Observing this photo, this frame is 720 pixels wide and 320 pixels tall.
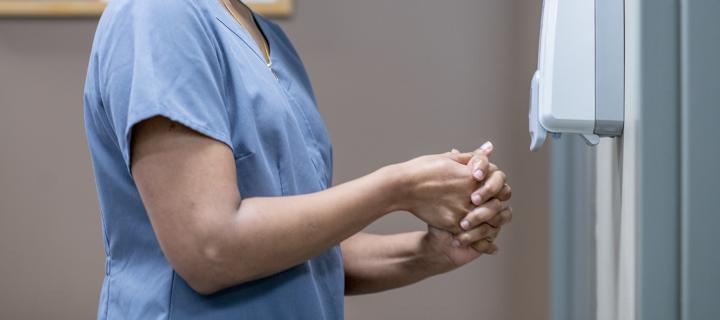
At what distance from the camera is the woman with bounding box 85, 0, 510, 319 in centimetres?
64

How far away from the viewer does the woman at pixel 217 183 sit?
25.3 inches

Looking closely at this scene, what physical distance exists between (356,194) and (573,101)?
23 centimetres

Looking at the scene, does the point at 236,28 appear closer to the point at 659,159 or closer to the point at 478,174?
the point at 478,174

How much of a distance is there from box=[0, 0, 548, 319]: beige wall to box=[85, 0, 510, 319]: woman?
2.30ft

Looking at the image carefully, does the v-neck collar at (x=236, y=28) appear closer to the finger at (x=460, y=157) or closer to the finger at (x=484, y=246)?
the finger at (x=460, y=157)

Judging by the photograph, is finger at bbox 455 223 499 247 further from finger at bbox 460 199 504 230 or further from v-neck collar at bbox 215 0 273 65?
v-neck collar at bbox 215 0 273 65

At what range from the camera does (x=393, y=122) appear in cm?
155

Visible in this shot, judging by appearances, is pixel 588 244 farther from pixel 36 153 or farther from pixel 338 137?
pixel 36 153

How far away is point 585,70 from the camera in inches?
26.3

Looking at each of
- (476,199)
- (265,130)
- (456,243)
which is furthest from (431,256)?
(265,130)

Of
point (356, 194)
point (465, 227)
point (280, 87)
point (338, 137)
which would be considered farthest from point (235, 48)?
point (338, 137)

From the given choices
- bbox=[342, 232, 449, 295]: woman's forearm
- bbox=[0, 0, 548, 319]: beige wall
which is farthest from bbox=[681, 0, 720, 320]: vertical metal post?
bbox=[0, 0, 548, 319]: beige wall

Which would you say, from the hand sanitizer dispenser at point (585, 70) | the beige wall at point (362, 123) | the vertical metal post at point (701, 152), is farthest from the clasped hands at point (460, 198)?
the beige wall at point (362, 123)

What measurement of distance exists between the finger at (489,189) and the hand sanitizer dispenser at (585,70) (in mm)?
144
